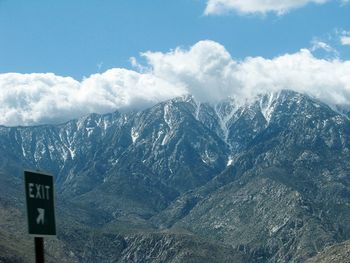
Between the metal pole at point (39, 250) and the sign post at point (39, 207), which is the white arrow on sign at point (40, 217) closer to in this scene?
the sign post at point (39, 207)

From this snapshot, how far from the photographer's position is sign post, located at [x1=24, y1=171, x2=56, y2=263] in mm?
14297

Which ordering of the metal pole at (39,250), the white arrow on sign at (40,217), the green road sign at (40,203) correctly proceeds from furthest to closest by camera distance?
1. the metal pole at (39,250)
2. the white arrow on sign at (40,217)
3. the green road sign at (40,203)

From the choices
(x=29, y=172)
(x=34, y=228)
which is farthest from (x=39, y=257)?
(x=29, y=172)

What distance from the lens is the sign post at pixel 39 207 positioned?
14297mm

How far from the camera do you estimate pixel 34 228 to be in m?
14.4

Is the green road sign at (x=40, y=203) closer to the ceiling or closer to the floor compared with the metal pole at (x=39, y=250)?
closer to the ceiling

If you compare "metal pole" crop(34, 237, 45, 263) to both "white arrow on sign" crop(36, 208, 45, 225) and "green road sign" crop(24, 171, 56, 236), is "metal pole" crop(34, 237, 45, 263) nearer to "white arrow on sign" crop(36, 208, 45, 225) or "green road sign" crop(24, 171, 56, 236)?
"green road sign" crop(24, 171, 56, 236)

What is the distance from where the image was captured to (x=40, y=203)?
1465 cm

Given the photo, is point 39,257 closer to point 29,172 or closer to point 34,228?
point 34,228

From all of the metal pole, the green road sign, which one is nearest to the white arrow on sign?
the green road sign

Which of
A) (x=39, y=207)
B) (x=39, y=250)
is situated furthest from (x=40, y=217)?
(x=39, y=250)

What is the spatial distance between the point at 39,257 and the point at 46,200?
1.27 metres

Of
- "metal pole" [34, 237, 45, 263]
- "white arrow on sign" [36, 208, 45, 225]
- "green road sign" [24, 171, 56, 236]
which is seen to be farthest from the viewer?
"metal pole" [34, 237, 45, 263]

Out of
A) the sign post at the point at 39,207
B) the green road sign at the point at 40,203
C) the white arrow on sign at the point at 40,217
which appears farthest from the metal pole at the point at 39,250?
the white arrow on sign at the point at 40,217
